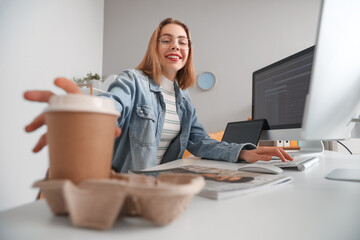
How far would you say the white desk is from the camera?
241mm

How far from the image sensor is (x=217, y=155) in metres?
1.02

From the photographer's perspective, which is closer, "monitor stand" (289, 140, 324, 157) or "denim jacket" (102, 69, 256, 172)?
"denim jacket" (102, 69, 256, 172)

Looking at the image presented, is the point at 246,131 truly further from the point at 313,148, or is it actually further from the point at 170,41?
the point at 170,41

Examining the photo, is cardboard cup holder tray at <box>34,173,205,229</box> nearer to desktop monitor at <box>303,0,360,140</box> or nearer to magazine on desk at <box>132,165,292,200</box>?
magazine on desk at <box>132,165,292,200</box>

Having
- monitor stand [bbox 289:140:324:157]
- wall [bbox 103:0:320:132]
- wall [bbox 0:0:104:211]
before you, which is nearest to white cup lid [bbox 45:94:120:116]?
monitor stand [bbox 289:140:324:157]

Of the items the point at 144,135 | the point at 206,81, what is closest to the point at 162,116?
the point at 144,135

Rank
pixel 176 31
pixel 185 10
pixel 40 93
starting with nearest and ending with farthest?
1. pixel 40 93
2. pixel 176 31
3. pixel 185 10

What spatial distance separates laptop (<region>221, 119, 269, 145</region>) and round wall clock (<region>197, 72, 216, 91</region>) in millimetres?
2446

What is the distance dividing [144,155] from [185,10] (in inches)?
136

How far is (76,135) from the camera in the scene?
27 cm

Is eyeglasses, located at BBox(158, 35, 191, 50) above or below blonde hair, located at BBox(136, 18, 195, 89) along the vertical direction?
above

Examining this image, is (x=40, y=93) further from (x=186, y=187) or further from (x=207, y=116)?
(x=207, y=116)

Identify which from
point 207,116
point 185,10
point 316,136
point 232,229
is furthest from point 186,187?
point 185,10

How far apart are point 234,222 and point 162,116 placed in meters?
0.92
